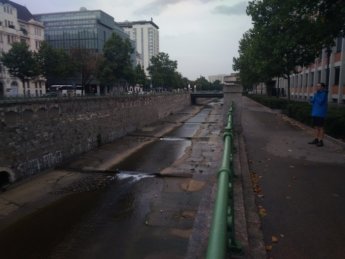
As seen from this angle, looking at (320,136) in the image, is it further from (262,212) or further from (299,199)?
(262,212)

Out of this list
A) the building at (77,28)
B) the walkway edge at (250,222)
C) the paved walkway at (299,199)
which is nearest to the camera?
the walkway edge at (250,222)

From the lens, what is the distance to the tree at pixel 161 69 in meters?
85.9

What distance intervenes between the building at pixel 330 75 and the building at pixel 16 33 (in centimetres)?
4188

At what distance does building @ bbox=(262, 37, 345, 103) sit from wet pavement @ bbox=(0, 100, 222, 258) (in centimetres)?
1394

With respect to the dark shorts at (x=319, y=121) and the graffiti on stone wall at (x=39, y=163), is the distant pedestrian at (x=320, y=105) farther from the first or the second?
the graffiti on stone wall at (x=39, y=163)

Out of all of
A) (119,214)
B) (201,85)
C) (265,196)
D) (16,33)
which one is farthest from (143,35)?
(265,196)

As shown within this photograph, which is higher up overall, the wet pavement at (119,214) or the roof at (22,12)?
the roof at (22,12)

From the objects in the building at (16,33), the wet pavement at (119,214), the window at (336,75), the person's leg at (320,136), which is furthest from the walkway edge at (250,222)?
the building at (16,33)

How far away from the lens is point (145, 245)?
9.20 metres

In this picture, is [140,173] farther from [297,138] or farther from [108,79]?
[108,79]

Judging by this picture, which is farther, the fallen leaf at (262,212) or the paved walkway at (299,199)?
the fallen leaf at (262,212)

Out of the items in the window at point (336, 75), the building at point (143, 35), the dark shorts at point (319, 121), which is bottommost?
the dark shorts at point (319, 121)

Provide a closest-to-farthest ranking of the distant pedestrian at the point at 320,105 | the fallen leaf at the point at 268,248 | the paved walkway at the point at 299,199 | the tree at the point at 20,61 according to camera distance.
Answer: the fallen leaf at the point at 268,248 < the paved walkway at the point at 299,199 < the distant pedestrian at the point at 320,105 < the tree at the point at 20,61

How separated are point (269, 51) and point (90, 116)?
16255mm
